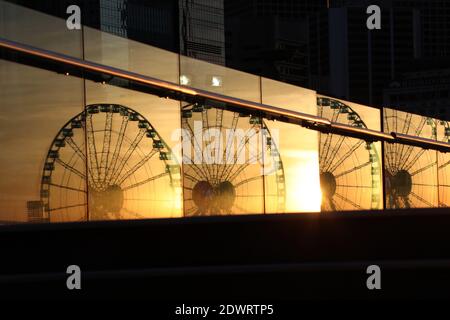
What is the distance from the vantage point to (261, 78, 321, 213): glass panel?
24.5 ft

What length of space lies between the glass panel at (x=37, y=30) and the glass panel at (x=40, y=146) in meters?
0.18

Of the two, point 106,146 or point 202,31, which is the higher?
point 202,31

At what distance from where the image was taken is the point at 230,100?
7461 millimetres

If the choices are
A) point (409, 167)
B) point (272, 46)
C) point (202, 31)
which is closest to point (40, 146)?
point (202, 31)

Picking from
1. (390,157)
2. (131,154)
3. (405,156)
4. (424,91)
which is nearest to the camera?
(131,154)

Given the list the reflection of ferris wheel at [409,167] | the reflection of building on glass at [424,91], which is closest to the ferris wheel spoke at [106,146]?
the reflection of ferris wheel at [409,167]

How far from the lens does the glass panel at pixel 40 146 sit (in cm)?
665

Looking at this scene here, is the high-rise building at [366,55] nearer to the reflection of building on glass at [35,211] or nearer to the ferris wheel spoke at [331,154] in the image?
the ferris wheel spoke at [331,154]

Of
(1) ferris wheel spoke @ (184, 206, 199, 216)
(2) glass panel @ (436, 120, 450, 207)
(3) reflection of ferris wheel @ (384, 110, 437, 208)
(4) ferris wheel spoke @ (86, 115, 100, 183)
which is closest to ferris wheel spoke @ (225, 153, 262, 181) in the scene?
(1) ferris wheel spoke @ (184, 206, 199, 216)

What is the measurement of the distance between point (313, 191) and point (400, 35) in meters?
6.53

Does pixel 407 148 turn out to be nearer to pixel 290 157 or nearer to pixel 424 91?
pixel 290 157

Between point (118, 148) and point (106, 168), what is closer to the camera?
point (106, 168)

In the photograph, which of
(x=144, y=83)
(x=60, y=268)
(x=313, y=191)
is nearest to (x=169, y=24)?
(x=144, y=83)

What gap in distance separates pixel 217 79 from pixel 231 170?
69cm
